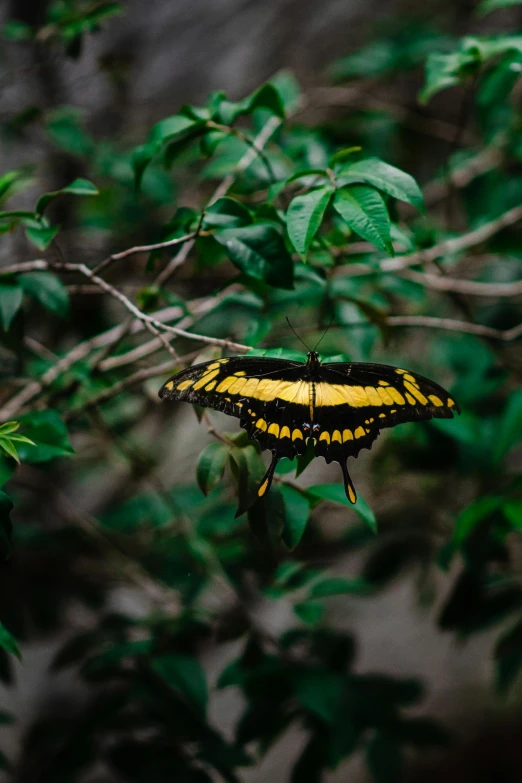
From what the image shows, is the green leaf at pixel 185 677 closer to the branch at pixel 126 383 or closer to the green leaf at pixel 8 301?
the branch at pixel 126 383

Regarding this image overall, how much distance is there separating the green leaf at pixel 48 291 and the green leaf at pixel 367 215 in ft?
1.50

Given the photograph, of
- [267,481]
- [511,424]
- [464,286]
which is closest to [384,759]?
[511,424]

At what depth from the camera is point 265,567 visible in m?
1.45

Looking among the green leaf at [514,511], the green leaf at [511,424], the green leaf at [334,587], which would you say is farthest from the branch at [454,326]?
the green leaf at [334,587]

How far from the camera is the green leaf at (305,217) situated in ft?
2.41

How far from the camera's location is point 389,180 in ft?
2.58

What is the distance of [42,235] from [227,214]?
0.87 ft

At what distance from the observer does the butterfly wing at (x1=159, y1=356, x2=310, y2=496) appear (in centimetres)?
74

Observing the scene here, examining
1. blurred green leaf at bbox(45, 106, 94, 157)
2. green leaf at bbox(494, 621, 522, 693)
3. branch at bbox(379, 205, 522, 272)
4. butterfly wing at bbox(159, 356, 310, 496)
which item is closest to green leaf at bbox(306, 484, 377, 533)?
butterfly wing at bbox(159, 356, 310, 496)

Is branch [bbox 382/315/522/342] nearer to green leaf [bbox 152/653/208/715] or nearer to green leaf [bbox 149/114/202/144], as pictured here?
green leaf [bbox 149/114/202/144]

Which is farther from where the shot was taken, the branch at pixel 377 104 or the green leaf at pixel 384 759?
the branch at pixel 377 104

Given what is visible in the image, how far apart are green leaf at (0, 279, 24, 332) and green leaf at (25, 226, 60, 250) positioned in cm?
8

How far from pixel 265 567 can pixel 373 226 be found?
951 millimetres

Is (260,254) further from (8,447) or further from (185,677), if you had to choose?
(185,677)
